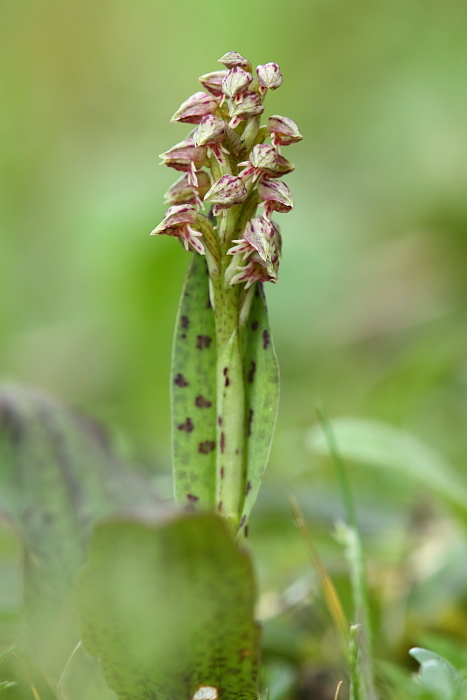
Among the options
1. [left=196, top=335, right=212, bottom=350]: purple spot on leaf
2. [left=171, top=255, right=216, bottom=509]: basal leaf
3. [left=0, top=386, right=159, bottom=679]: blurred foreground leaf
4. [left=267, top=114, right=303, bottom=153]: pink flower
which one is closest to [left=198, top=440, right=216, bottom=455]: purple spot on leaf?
[left=171, top=255, right=216, bottom=509]: basal leaf

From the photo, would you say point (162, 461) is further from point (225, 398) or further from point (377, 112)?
point (377, 112)

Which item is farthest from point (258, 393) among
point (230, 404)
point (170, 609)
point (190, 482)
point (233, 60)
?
point (233, 60)

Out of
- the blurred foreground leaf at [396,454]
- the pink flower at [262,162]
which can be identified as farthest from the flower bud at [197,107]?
the blurred foreground leaf at [396,454]

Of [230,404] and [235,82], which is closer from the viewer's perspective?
[235,82]

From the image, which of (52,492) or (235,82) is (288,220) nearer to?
(52,492)

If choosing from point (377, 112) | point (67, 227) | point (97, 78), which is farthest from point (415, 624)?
point (97, 78)

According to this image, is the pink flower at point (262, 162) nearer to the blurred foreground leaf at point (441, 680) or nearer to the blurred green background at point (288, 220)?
the blurred foreground leaf at point (441, 680)
